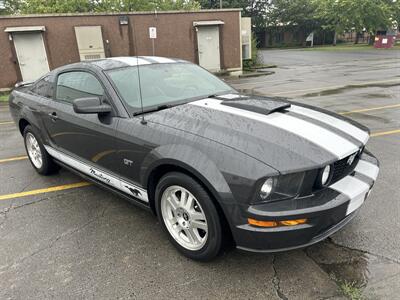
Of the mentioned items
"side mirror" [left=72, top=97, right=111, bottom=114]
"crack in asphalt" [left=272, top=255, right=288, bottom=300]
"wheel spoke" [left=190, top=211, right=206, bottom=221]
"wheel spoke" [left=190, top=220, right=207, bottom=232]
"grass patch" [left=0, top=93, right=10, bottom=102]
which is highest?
"side mirror" [left=72, top=97, right=111, bottom=114]

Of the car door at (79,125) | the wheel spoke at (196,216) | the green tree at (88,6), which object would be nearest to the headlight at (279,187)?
the wheel spoke at (196,216)

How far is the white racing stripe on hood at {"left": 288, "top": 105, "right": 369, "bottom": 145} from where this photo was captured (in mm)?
2822

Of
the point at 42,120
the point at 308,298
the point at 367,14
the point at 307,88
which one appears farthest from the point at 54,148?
the point at 367,14

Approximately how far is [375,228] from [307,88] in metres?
9.48

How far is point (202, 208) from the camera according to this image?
2.45 m

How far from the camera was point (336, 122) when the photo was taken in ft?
9.73

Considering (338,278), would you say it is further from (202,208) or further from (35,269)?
(35,269)

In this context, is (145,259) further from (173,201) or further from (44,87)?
(44,87)

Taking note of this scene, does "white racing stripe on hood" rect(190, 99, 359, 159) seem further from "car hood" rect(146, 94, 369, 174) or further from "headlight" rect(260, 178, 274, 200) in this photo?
"headlight" rect(260, 178, 274, 200)

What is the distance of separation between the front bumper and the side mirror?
1621mm

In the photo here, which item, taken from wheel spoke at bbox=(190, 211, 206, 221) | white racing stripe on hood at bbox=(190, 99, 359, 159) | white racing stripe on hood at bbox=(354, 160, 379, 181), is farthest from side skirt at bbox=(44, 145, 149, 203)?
white racing stripe on hood at bbox=(354, 160, 379, 181)

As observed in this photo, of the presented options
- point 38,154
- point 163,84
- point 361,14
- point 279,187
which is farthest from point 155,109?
point 361,14

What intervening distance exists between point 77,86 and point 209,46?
14805 millimetres

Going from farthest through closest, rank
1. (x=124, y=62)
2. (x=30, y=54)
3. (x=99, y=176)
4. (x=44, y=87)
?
1. (x=30, y=54)
2. (x=44, y=87)
3. (x=124, y=62)
4. (x=99, y=176)
